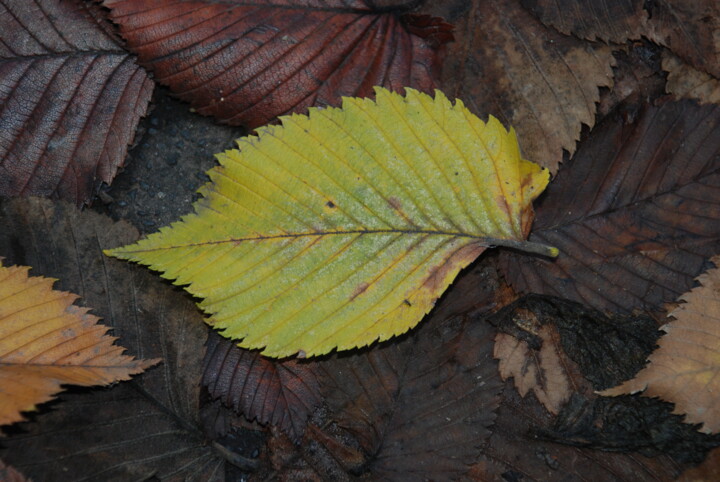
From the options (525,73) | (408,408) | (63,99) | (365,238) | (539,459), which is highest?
(63,99)

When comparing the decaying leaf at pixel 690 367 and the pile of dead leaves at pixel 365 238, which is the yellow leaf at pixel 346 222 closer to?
the pile of dead leaves at pixel 365 238

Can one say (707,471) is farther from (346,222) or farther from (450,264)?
(346,222)

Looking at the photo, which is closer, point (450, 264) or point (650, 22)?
point (450, 264)

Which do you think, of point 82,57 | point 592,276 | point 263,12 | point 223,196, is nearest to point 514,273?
point 592,276

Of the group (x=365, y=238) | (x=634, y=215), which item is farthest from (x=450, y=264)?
(x=634, y=215)

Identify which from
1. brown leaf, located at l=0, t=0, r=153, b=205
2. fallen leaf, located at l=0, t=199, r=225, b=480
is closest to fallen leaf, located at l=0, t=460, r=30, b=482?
fallen leaf, located at l=0, t=199, r=225, b=480

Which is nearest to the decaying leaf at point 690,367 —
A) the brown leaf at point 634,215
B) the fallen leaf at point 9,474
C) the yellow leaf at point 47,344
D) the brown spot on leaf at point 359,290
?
the brown leaf at point 634,215

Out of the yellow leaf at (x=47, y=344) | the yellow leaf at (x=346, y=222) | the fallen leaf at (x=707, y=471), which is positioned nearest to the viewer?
the yellow leaf at (x=47, y=344)

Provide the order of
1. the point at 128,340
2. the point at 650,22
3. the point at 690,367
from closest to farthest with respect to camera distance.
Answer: the point at 690,367 < the point at 128,340 < the point at 650,22

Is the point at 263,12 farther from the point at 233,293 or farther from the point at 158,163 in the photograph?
the point at 233,293
